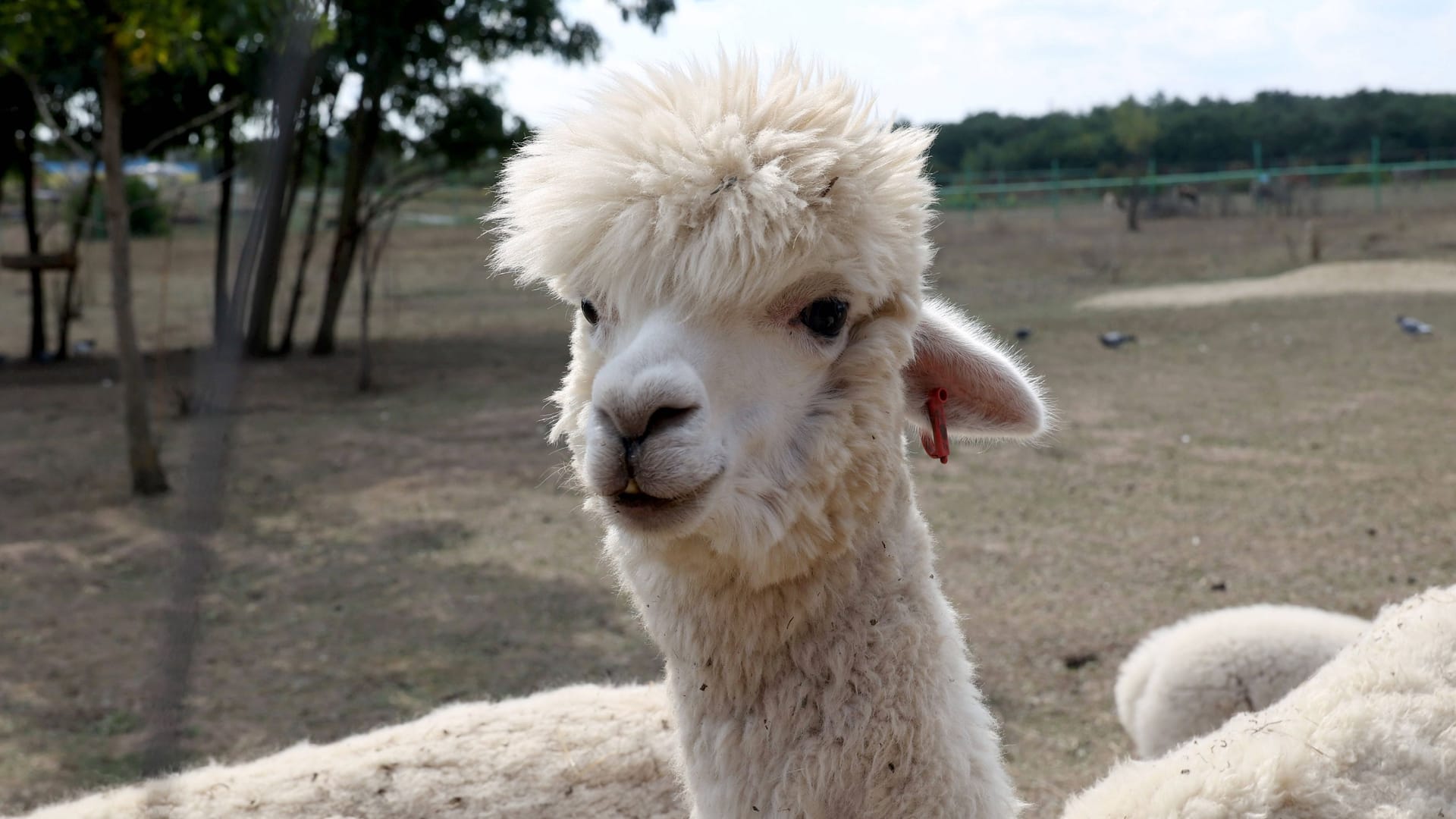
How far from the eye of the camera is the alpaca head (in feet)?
6.42

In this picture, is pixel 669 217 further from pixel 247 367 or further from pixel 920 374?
pixel 247 367

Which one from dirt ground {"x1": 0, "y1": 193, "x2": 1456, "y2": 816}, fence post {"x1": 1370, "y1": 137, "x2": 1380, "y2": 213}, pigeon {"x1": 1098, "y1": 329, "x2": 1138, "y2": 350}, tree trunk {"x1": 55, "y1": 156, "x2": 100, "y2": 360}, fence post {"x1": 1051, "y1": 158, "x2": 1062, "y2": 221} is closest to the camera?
dirt ground {"x1": 0, "y1": 193, "x2": 1456, "y2": 816}

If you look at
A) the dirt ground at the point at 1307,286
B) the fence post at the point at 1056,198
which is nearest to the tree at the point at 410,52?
the dirt ground at the point at 1307,286

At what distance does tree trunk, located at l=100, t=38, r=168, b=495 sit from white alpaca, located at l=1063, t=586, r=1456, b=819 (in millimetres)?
7749

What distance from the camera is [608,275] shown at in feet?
6.95

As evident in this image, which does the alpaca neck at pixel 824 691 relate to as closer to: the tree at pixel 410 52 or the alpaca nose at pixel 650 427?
the alpaca nose at pixel 650 427

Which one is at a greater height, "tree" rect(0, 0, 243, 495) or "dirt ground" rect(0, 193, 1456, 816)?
"tree" rect(0, 0, 243, 495)

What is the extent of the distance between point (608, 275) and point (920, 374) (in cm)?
70

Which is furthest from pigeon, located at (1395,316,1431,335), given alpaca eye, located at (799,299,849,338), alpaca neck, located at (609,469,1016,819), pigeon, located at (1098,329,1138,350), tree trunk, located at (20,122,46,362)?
tree trunk, located at (20,122,46,362)

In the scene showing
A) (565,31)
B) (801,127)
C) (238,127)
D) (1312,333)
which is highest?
(565,31)

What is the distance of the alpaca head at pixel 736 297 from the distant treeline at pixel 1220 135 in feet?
146

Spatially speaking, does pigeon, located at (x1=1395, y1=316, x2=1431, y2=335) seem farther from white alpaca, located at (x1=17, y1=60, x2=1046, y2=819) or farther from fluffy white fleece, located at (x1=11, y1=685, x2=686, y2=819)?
white alpaca, located at (x1=17, y1=60, x2=1046, y2=819)

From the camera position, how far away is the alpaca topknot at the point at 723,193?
80.2 inches

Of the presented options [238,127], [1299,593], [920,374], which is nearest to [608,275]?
[920,374]
